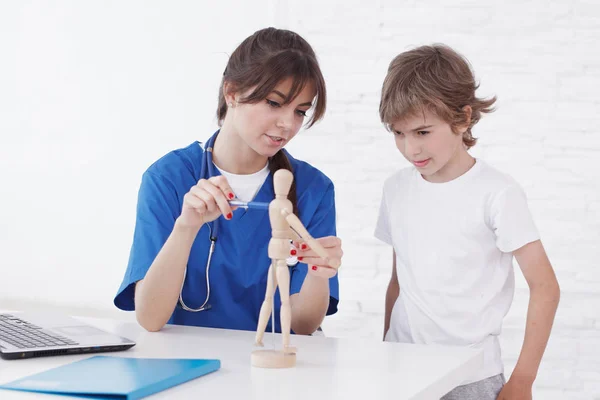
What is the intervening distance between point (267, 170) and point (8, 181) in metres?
2.56

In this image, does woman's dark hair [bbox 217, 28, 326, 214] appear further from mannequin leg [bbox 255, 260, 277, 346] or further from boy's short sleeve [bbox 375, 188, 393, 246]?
mannequin leg [bbox 255, 260, 277, 346]

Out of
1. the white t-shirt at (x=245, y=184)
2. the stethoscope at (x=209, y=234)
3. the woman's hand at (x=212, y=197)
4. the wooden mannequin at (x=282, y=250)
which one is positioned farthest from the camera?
the white t-shirt at (x=245, y=184)

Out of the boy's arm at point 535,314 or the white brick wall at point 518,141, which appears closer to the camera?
the boy's arm at point 535,314

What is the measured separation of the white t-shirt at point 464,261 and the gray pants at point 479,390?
0.02 metres

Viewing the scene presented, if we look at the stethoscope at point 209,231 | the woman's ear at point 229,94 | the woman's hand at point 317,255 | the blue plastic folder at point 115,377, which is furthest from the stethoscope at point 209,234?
the blue plastic folder at point 115,377

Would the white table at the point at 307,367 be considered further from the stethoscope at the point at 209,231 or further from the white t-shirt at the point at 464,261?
the white t-shirt at the point at 464,261

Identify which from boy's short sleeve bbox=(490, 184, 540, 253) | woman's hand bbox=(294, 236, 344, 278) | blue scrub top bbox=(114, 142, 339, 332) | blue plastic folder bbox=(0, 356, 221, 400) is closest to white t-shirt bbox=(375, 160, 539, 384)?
boy's short sleeve bbox=(490, 184, 540, 253)

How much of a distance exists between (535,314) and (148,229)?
2.89 feet

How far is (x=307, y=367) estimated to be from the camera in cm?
118

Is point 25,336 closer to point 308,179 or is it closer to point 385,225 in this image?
point 308,179

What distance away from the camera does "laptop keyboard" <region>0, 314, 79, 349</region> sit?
48.1 inches

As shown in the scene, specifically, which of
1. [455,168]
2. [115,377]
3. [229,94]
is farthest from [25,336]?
[455,168]

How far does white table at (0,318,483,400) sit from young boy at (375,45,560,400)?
32cm

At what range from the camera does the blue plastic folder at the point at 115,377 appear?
970mm
